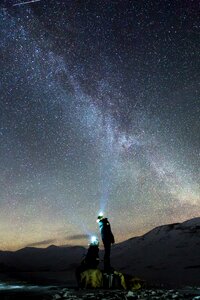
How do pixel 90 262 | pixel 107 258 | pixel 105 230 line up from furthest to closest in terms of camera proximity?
pixel 105 230
pixel 107 258
pixel 90 262

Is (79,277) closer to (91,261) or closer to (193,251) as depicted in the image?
(91,261)

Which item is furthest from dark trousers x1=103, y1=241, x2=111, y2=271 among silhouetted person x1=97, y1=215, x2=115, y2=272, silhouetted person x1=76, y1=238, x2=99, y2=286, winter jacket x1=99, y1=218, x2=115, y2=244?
silhouetted person x1=76, y1=238, x2=99, y2=286

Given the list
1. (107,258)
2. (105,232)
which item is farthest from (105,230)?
(107,258)

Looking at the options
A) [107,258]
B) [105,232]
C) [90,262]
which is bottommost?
[90,262]

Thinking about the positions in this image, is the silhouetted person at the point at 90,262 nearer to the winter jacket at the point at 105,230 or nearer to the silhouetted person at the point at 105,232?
the silhouetted person at the point at 105,232

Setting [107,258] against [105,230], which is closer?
[107,258]

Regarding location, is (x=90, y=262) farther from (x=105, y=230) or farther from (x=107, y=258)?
(x=105, y=230)

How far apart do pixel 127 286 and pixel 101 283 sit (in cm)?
111

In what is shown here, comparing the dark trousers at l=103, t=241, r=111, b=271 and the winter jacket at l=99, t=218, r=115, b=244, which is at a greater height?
the winter jacket at l=99, t=218, r=115, b=244

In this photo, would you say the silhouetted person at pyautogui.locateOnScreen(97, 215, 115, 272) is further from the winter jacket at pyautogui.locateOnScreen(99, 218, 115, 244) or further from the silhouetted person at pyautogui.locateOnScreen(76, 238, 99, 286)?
the silhouetted person at pyautogui.locateOnScreen(76, 238, 99, 286)

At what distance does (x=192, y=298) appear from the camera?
993 cm

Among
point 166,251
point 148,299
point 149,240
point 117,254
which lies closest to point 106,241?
point 148,299

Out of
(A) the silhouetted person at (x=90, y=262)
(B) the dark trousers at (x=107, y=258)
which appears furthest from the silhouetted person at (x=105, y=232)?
(A) the silhouetted person at (x=90, y=262)

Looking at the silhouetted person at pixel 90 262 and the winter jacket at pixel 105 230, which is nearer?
the silhouetted person at pixel 90 262
